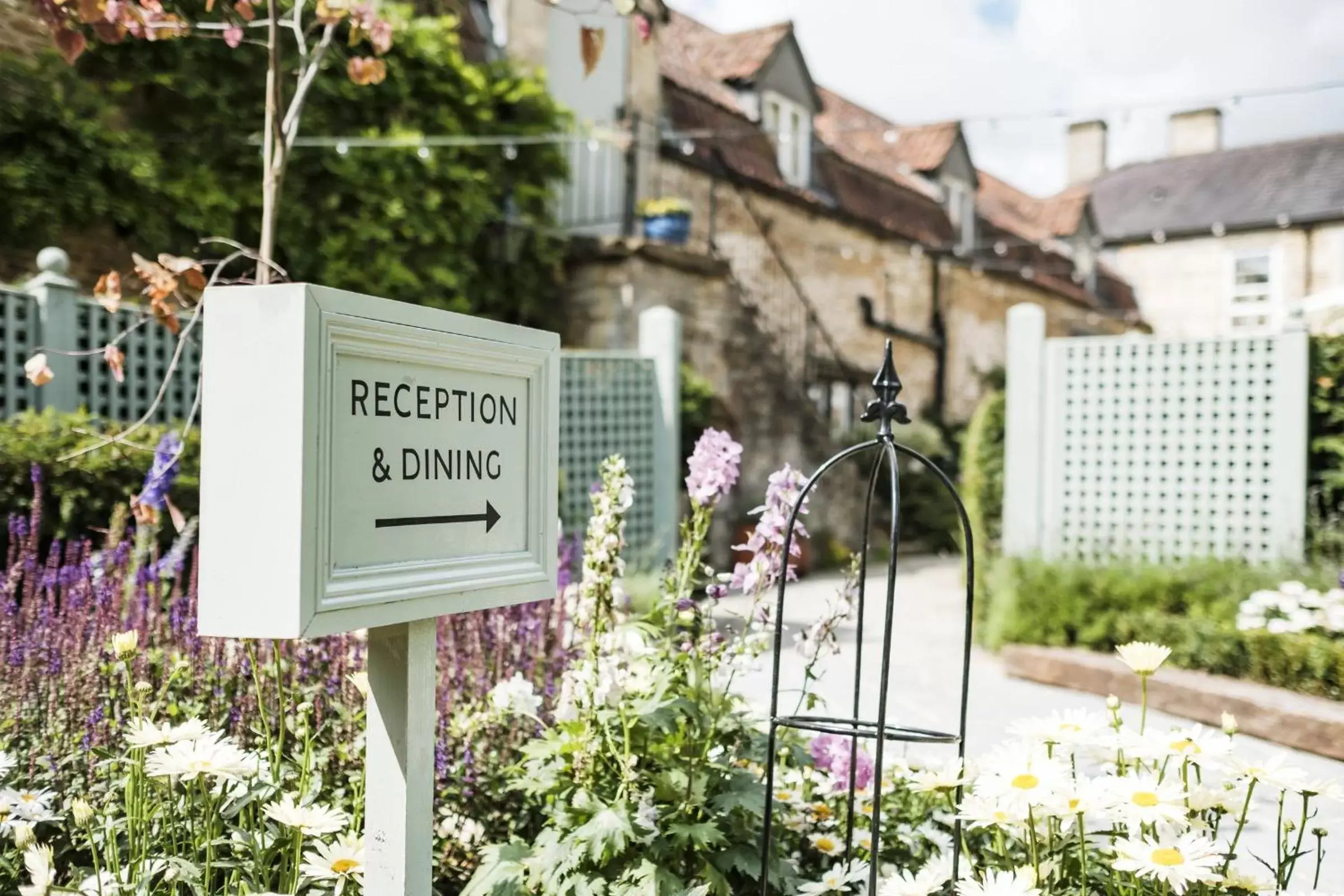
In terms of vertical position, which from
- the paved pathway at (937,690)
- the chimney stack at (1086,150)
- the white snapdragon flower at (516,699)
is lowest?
the paved pathway at (937,690)

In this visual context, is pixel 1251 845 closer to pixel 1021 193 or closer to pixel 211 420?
pixel 211 420

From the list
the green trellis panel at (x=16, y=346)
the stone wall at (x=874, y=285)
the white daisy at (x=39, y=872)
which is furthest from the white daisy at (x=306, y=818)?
the stone wall at (x=874, y=285)

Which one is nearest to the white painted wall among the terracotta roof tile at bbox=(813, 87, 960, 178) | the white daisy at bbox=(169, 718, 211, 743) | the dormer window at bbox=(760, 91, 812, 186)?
the terracotta roof tile at bbox=(813, 87, 960, 178)

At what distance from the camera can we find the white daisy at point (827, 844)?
Result: 2.28 m

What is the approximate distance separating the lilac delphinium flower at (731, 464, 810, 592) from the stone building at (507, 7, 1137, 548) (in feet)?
21.4

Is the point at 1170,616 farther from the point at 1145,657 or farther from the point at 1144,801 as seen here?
the point at 1144,801

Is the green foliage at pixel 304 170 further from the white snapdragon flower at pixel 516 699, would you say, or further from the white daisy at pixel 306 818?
the white daisy at pixel 306 818

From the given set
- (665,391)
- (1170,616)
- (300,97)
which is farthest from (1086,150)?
(300,97)

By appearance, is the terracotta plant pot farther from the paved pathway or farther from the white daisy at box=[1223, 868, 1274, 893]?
the white daisy at box=[1223, 868, 1274, 893]

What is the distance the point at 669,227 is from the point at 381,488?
861cm

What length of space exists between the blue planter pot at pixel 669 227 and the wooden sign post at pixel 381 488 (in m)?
8.19

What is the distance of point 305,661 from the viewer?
2.45 meters

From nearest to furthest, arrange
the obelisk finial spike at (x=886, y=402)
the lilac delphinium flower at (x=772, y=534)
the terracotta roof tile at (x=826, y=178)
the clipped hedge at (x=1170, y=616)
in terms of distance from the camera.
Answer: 1. the obelisk finial spike at (x=886, y=402)
2. the lilac delphinium flower at (x=772, y=534)
3. the clipped hedge at (x=1170, y=616)
4. the terracotta roof tile at (x=826, y=178)

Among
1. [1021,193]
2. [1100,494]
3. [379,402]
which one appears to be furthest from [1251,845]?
[1021,193]
